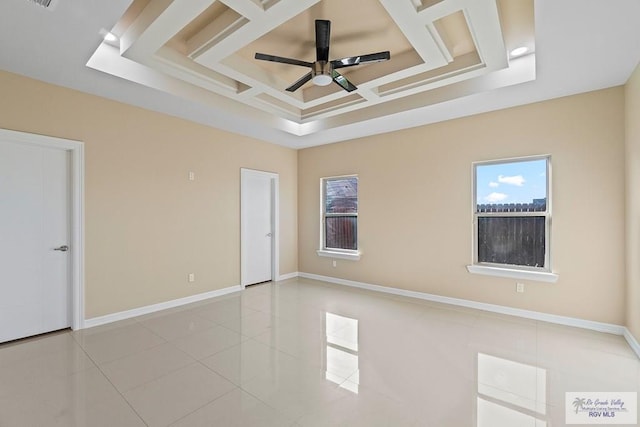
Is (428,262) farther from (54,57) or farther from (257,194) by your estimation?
(54,57)

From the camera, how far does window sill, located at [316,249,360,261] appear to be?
5.32m

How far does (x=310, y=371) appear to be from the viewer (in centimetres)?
251

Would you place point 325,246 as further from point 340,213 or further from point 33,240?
point 33,240

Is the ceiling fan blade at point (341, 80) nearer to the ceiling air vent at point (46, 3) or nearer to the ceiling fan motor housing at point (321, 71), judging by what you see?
the ceiling fan motor housing at point (321, 71)

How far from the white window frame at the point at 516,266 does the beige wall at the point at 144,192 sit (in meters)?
3.75

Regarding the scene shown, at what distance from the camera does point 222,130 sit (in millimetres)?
4828

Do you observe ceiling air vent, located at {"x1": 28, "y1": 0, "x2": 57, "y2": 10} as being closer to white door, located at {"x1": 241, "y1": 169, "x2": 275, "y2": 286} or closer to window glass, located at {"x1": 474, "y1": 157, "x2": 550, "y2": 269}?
white door, located at {"x1": 241, "y1": 169, "x2": 275, "y2": 286}

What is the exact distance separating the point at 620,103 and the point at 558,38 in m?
1.58

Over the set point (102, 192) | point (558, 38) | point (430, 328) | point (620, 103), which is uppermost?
point (558, 38)

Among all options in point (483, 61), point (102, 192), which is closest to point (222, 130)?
point (102, 192)

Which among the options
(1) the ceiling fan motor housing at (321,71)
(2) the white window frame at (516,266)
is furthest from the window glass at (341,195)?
(1) the ceiling fan motor housing at (321,71)

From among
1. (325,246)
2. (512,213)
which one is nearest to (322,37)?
(512,213)

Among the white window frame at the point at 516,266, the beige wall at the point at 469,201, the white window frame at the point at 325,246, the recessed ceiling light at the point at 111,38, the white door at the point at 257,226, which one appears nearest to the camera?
the recessed ceiling light at the point at 111,38

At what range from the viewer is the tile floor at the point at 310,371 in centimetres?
196
